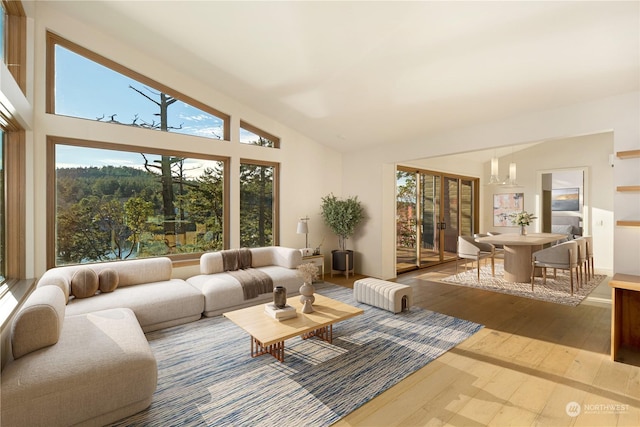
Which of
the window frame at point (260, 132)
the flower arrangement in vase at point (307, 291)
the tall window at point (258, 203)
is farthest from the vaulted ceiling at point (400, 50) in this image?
the flower arrangement in vase at point (307, 291)

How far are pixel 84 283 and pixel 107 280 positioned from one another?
0.75ft

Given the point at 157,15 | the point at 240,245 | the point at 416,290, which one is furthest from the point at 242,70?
the point at 416,290

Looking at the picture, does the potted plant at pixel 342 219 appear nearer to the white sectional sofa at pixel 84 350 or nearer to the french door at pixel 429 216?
the french door at pixel 429 216

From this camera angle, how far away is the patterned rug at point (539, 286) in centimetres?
462

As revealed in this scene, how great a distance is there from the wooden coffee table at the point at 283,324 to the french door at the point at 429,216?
366 cm

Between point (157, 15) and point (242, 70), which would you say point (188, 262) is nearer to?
point (242, 70)

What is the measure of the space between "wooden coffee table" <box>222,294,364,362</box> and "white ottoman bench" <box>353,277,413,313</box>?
1.01 metres

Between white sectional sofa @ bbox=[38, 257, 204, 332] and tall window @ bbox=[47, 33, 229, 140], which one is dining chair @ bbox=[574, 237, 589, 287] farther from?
tall window @ bbox=[47, 33, 229, 140]

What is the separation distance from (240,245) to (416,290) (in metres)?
3.15

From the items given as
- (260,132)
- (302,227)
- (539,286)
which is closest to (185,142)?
(260,132)

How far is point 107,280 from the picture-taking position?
3.53 metres

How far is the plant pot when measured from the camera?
19.7 ft

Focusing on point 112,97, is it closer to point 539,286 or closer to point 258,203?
point 258,203

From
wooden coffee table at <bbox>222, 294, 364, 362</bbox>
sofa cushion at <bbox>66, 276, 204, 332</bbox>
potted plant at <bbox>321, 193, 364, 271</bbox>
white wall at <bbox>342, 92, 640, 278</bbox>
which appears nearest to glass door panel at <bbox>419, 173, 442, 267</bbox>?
white wall at <bbox>342, 92, 640, 278</bbox>
